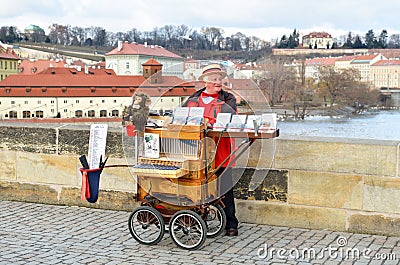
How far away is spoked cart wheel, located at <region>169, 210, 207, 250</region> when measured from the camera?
4.18m

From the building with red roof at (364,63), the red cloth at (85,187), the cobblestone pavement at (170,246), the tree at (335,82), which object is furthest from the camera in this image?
the building with red roof at (364,63)

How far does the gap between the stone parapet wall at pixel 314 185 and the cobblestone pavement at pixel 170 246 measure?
0.09 metres

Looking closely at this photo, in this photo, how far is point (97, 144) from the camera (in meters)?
4.83

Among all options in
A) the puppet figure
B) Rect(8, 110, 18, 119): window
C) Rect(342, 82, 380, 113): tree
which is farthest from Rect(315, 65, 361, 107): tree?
the puppet figure

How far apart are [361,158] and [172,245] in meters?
1.38

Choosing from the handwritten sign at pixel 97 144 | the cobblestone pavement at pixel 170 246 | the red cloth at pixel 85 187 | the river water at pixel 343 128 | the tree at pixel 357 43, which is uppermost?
the tree at pixel 357 43

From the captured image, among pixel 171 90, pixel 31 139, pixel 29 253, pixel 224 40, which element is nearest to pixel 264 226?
pixel 171 90

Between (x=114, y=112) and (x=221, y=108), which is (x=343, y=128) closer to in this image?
(x=114, y=112)

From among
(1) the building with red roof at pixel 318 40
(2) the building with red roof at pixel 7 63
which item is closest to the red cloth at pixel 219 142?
(2) the building with red roof at pixel 7 63

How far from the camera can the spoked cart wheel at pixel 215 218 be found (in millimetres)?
4469

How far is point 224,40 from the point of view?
3393 inches

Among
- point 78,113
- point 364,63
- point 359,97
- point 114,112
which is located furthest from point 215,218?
point 364,63

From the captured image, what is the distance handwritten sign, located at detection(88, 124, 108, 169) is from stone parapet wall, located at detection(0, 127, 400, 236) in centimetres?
43

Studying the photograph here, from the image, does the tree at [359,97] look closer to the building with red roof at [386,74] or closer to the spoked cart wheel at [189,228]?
the building with red roof at [386,74]
